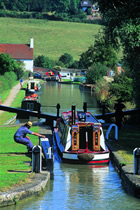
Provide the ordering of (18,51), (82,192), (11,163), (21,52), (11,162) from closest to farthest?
(82,192) < (11,163) < (11,162) < (21,52) < (18,51)

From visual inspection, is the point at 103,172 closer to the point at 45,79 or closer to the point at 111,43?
the point at 111,43

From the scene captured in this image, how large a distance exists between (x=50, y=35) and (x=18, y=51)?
164ft

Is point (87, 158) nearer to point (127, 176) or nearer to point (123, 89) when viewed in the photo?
point (127, 176)

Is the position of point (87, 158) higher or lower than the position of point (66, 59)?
lower

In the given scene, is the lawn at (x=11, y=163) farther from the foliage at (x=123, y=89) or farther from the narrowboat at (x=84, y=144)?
the foliage at (x=123, y=89)

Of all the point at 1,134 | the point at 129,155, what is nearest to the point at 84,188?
the point at 129,155

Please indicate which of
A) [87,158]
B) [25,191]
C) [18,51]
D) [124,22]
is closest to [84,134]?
[87,158]

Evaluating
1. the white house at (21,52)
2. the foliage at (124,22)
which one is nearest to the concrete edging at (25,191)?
the foliage at (124,22)

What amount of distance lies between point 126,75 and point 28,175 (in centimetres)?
3168

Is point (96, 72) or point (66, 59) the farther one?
point (66, 59)

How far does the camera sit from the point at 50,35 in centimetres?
17812

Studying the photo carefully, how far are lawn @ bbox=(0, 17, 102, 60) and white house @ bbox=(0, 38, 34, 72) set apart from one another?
62.4 feet

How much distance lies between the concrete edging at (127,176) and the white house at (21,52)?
103 m

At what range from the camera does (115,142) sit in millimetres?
23844
